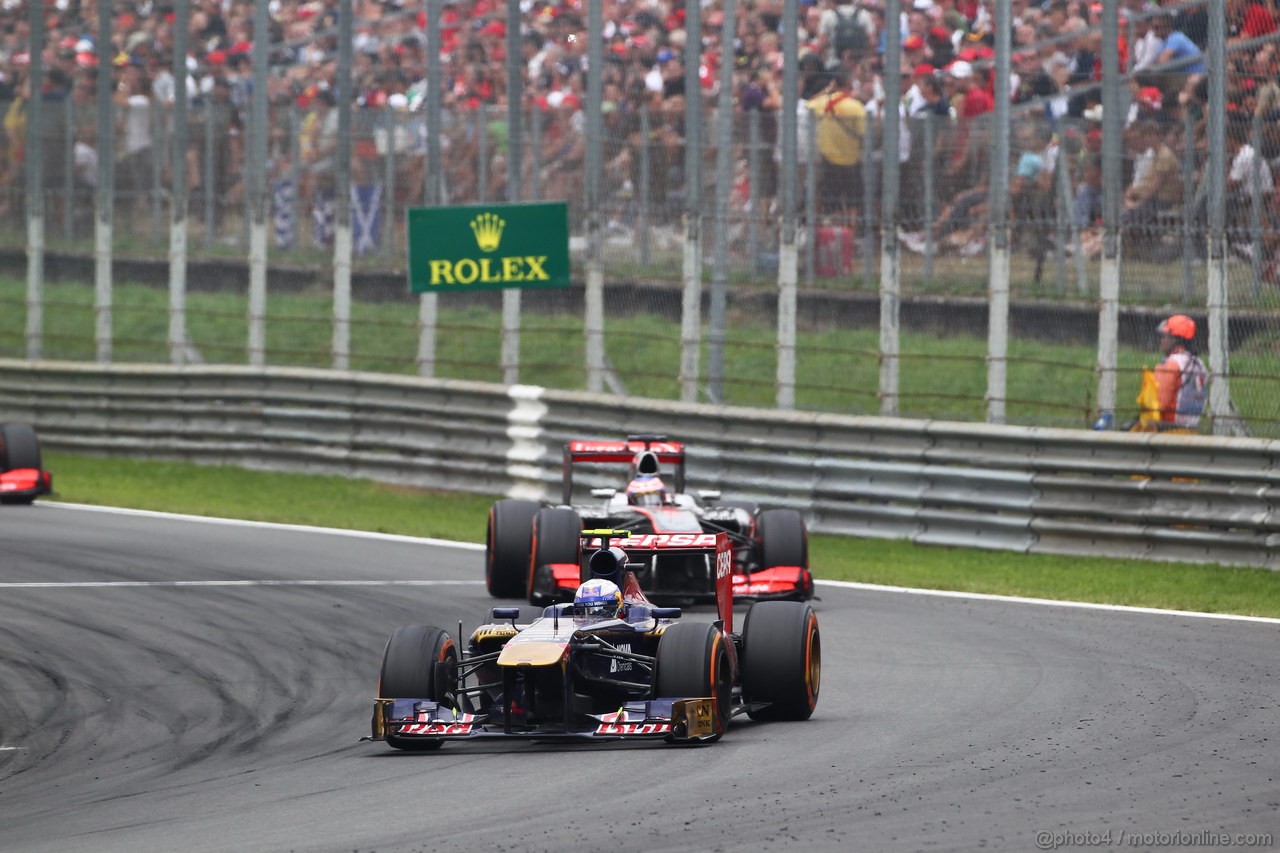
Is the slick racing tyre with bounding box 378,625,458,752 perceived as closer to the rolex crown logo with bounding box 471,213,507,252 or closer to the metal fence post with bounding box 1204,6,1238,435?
the metal fence post with bounding box 1204,6,1238,435

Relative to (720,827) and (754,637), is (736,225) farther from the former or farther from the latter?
(720,827)

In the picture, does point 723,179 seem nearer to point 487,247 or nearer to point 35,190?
point 487,247

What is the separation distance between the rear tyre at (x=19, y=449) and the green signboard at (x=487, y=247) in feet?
13.2

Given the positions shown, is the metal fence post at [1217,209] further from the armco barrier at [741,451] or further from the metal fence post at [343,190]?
the metal fence post at [343,190]

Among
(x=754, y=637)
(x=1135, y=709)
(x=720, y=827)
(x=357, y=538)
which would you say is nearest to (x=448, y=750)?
(x=754, y=637)

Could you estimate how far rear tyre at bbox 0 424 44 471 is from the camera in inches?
816

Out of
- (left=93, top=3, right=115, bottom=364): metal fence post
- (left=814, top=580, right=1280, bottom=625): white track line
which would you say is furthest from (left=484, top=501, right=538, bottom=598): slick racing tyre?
(left=93, top=3, right=115, bottom=364): metal fence post

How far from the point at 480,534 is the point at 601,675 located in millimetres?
8781

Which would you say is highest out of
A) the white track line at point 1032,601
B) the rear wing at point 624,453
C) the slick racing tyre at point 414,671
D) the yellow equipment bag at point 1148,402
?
the yellow equipment bag at point 1148,402

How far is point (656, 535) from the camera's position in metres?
14.3

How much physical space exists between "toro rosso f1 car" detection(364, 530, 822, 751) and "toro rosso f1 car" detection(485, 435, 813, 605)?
10.9 feet

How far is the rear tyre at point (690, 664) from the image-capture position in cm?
1005

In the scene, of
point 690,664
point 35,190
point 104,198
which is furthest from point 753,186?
point 690,664

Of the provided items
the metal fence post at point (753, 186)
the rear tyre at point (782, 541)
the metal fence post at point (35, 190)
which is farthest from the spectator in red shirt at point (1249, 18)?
the metal fence post at point (35, 190)
